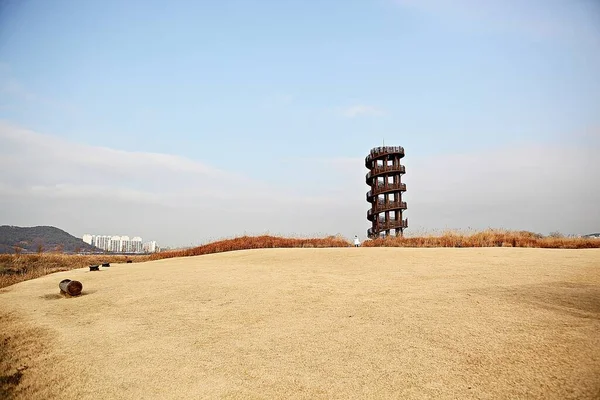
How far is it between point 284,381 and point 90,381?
258cm

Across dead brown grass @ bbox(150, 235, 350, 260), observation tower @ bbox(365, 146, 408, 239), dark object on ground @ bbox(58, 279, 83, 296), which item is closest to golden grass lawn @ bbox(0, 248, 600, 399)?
dark object on ground @ bbox(58, 279, 83, 296)

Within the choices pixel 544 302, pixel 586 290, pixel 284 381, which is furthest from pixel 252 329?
pixel 586 290

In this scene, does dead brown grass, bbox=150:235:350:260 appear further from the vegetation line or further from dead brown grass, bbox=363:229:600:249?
dead brown grass, bbox=363:229:600:249

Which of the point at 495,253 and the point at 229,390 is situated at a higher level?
the point at 495,253

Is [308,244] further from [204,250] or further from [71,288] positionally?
[71,288]

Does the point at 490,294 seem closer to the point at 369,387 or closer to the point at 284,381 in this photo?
the point at 369,387

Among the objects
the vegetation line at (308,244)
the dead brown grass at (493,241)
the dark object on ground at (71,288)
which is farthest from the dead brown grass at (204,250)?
the dark object on ground at (71,288)

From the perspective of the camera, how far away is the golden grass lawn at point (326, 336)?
13.4 feet

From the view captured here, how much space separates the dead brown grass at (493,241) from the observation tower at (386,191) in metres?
16.3

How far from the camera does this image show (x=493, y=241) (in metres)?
16.8

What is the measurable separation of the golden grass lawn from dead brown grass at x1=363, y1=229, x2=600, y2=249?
5644 millimetres

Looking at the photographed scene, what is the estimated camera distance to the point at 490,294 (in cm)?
713

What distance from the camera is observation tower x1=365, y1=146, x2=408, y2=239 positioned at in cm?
3588

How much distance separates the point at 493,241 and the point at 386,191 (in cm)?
1962
